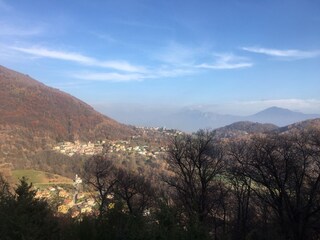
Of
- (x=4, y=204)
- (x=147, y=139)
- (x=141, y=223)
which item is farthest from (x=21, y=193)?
(x=147, y=139)

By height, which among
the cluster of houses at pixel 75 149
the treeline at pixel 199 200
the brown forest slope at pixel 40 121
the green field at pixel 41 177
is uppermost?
the brown forest slope at pixel 40 121

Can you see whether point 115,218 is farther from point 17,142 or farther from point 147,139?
point 147,139

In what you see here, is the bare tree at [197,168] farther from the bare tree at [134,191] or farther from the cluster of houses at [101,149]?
the cluster of houses at [101,149]

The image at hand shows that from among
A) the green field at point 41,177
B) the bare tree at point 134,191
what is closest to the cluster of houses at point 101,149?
the green field at point 41,177

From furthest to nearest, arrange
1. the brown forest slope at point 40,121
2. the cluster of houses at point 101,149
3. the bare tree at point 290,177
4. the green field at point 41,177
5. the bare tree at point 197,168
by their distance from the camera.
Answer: the brown forest slope at point 40,121
the cluster of houses at point 101,149
the green field at point 41,177
the bare tree at point 197,168
the bare tree at point 290,177

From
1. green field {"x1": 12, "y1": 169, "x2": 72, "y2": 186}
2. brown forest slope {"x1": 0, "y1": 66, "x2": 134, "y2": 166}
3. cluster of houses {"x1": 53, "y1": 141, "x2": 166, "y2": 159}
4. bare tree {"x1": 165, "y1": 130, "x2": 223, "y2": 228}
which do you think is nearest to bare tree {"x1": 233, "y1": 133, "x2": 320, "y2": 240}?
bare tree {"x1": 165, "y1": 130, "x2": 223, "y2": 228}
